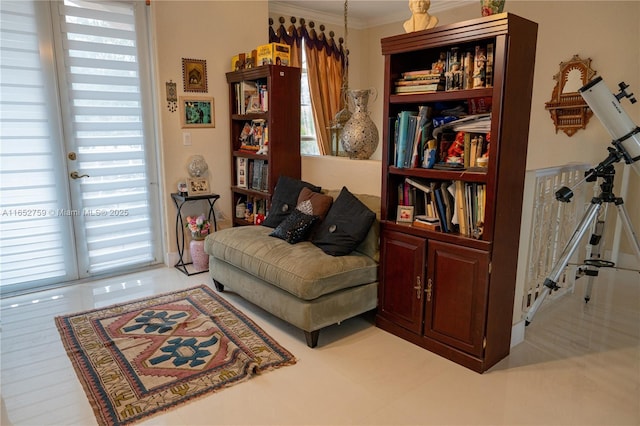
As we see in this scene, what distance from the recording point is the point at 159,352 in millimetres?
2508

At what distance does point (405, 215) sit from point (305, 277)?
29.1 inches

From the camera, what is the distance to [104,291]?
3.49 metres

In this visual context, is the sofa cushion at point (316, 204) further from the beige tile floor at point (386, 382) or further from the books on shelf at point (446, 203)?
the beige tile floor at point (386, 382)

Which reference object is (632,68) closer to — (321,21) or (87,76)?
(321,21)

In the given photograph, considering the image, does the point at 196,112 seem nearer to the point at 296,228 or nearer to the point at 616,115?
the point at 296,228

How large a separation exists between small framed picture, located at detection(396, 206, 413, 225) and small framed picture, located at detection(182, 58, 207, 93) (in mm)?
2370

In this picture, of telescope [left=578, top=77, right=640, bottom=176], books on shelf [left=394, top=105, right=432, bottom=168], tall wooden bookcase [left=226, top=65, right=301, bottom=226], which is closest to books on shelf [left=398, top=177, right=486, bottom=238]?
books on shelf [left=394, top=105, right=432, bottom=168]

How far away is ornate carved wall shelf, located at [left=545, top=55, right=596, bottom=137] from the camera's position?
391 centimetres

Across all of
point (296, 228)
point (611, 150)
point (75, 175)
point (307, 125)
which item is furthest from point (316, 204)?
point (307, 125)

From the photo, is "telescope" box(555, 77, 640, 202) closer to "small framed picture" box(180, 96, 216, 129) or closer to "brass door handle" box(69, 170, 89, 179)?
"small framed picture" box(180, 96, 216, 129)

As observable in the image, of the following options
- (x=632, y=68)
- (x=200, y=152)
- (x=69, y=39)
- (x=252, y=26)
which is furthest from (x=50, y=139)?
(x=632, y=68)

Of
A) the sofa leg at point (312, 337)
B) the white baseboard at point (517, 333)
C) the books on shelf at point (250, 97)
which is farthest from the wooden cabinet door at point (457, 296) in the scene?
the books on shelf at point (250, 97)

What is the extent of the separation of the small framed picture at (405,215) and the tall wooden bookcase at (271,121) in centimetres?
140

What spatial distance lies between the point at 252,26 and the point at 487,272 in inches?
131
